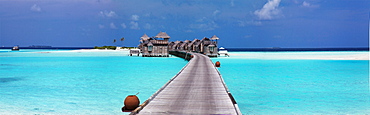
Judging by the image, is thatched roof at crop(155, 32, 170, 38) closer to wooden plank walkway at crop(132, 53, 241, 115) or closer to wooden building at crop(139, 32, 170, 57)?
wooden building at crop(139, 32, 170, 57)

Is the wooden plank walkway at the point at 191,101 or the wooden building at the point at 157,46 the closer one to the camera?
the wooden plank walkway at the point at 191,101

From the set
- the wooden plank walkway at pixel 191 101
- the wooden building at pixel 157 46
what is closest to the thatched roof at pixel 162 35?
the wooden building at pixel 157 46

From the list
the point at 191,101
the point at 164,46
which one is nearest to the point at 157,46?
the point at 164,46

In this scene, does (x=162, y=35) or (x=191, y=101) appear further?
(x=162, y=35)

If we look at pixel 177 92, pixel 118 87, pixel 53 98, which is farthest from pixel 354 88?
pixel 53 98

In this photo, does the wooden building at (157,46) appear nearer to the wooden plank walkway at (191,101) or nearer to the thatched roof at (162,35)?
the thatched roof at (162,35)

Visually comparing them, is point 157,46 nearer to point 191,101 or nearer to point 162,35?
point 162,35

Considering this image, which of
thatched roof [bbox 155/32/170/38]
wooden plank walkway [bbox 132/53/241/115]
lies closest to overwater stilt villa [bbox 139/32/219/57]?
thatched roof [bbox 155/32/170/38]

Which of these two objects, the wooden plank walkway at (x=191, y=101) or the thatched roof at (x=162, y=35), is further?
the thatched roof at (x=162, y=35)

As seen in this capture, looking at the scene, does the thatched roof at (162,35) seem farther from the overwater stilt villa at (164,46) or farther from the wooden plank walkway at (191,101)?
the wooden plank walkway at (191,101)

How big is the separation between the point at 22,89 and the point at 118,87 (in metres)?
6.02

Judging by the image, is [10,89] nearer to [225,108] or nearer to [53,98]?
[53,98]

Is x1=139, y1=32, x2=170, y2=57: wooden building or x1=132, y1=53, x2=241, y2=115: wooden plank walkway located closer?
x1=132, y1=53, x2=241, y2=115: wooden plank walkway

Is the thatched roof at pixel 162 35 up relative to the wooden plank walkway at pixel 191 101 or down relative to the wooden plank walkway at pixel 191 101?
up
